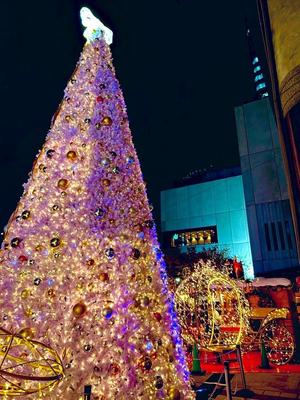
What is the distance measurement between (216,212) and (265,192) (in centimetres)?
934

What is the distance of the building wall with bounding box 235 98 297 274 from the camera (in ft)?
69.0

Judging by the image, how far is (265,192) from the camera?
21562 mm

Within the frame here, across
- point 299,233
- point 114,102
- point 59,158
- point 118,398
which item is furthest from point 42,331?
point 114,102

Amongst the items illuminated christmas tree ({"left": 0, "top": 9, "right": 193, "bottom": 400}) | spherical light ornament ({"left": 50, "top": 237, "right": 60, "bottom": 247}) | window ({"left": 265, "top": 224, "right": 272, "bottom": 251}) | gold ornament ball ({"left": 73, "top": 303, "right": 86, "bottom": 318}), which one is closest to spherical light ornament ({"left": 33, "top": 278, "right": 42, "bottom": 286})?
illuminated christmas tree ({"left": 0, "top": 9, "right": 193, "bottom": 400})

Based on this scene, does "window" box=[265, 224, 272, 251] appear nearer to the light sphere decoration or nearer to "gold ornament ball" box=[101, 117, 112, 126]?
the light sphere decoration

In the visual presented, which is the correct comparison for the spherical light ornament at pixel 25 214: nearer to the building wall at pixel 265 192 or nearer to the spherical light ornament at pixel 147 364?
the spherical light ornament at pixel 147 364

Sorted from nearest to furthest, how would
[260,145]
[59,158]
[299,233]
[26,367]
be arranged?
[299,233], [26,367], [59,158], [260,145]

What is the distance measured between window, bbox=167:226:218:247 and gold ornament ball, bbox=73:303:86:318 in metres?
28.9

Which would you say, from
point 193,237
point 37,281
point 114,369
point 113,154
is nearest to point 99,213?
point 113,154

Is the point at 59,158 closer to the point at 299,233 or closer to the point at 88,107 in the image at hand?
the point at 88,107

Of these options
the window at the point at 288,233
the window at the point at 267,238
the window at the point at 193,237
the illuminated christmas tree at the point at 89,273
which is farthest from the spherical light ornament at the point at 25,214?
the window at the point at 193,237

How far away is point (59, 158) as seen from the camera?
3643 millimetres

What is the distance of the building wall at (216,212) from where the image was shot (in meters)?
29.0

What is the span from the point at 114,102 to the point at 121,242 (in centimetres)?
210
